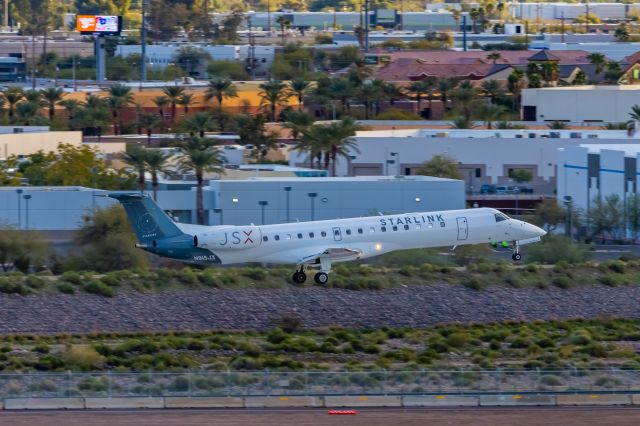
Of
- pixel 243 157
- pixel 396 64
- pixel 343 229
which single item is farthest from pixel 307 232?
pixel 396 64

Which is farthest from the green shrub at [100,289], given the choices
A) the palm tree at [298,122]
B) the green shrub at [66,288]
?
the palm tree at [298,122]

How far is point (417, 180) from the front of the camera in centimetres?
7300

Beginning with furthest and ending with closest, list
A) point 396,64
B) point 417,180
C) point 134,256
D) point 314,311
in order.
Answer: point 396,64 → point 417,180 → point 134,256 → point 314,311

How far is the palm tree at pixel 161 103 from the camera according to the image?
121 m

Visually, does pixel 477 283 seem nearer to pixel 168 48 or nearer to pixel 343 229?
pixel 343 229

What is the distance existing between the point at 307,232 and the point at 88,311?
806 centimetres

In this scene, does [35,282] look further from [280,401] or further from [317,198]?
[280,401]

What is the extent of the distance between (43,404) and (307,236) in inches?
700

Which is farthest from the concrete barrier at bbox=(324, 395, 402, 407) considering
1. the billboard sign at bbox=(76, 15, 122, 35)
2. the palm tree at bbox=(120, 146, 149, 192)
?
the billboard sign at bbox=(76, 15, 122, 35)

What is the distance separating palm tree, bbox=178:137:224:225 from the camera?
7294 centimetres

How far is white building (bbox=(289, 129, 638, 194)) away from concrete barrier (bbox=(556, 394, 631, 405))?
53334 millimetres

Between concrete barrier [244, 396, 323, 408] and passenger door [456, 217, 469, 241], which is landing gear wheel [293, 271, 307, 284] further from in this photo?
concrete barrier [244, 396, 323, 408]

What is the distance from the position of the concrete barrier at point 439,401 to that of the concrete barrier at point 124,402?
5510 mm

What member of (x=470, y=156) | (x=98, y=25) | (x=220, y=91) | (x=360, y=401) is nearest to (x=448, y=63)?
(x=220, y=91)
